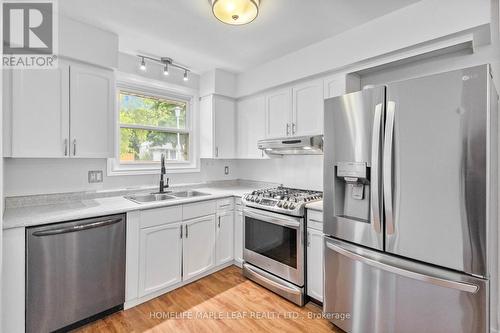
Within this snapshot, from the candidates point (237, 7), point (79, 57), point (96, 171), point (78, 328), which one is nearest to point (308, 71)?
point (237, 7)

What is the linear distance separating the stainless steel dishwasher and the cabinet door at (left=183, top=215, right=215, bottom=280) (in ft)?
2.01

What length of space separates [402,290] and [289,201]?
1.09 m

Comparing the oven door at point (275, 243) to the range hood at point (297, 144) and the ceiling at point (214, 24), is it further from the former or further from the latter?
the ceiling at point (214, 24)

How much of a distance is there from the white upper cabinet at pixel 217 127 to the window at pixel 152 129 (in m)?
0.25

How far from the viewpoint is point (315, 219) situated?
218 centimetres

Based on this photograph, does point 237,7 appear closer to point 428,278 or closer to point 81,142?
point 81,142

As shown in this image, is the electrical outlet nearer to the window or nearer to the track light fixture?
the window

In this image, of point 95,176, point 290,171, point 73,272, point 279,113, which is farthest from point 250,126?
point 73,272

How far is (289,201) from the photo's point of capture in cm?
233

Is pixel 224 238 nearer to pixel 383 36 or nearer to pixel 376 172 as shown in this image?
pixel 376 172

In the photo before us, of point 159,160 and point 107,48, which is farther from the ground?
point 107,48

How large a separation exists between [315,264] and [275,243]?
17.4 inches

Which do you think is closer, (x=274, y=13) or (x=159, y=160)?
(x=274, y=13)

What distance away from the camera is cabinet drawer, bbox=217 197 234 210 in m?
2.85
